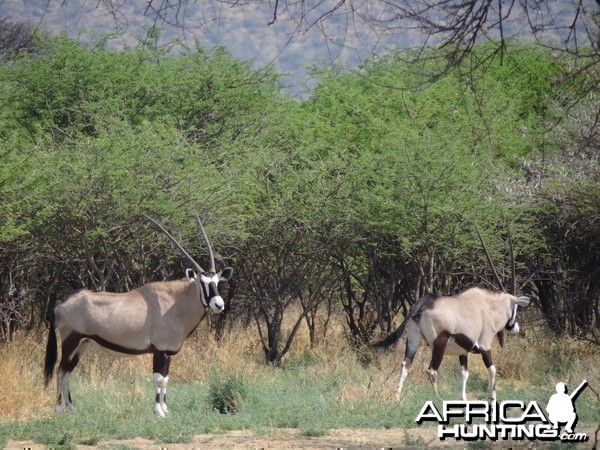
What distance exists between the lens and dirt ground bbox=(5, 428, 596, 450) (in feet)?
27.0

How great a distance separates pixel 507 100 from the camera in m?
19.1

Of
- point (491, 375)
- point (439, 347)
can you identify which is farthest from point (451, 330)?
point (491, 375)

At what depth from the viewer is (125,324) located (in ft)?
34.7

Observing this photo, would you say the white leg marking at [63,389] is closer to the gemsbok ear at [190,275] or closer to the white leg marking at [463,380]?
the gemsbok ear at [190,275]

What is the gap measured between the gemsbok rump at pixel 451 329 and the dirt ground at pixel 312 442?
2.01 meters

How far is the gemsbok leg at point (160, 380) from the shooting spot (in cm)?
1013

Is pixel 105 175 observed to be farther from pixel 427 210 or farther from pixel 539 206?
pixel 539 206

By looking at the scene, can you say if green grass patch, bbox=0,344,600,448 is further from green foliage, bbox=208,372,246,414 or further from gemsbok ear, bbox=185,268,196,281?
gemsbok ear, bbox=185,268,196,281

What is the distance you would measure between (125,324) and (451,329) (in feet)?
11.7

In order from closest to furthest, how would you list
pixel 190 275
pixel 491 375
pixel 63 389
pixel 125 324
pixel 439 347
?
pixel 63 389 → pixel 125 324 → pixel 190 275 → pixel 439 347 → pixel 491 375

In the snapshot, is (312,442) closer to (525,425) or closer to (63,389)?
(525,425)

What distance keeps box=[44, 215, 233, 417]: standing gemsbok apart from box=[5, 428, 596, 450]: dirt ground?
67.3 inches

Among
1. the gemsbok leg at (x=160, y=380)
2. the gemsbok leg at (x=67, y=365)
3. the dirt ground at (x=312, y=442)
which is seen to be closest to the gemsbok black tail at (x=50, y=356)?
the gemsbok leg at (x=67, y=365)

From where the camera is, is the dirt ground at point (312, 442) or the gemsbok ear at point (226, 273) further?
the gemsbok ear at point (226, 273)
